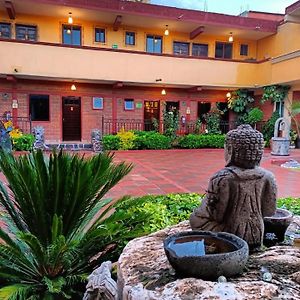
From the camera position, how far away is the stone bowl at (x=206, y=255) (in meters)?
1.84

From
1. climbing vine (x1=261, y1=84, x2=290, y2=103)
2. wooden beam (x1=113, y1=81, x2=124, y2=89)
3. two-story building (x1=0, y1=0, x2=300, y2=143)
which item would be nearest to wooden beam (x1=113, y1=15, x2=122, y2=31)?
two-story building (x1=0, y1=0, x2=300, y2=143)

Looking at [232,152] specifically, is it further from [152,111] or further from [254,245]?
[152,111]

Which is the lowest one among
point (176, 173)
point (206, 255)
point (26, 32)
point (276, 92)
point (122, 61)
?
point (176, 173)

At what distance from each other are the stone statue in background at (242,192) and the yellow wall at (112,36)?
14958mm

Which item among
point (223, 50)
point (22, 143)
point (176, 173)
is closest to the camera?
point (176, 173)

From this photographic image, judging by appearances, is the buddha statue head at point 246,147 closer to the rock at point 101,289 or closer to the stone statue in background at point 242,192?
the stone statue in background at point 242,192

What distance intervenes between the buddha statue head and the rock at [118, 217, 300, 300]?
2.17 feet

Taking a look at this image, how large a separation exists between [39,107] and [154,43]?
6.67m

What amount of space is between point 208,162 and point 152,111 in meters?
6.73

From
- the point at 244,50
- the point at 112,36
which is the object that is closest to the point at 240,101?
the point at 244,50

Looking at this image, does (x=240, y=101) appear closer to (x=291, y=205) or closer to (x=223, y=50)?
(x=223, y=50)

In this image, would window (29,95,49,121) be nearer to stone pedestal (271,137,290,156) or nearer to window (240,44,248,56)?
stone pedestal (271,137,290,156)

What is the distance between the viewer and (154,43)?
17.0 m

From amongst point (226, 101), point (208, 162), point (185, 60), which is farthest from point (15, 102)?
point (226, 101)
